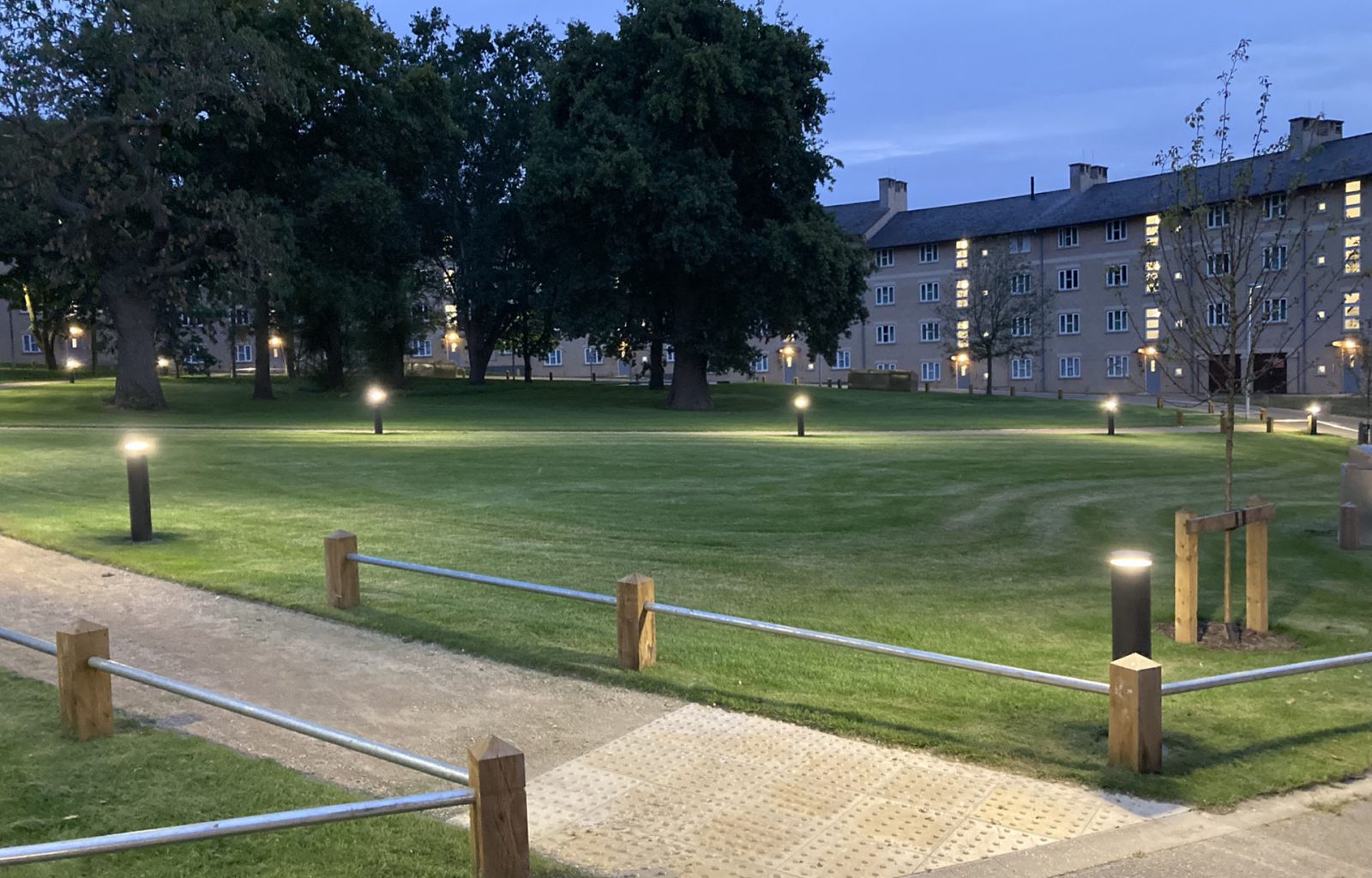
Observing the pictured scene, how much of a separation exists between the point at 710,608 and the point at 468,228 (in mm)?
52382

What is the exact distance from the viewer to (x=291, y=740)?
6.41m

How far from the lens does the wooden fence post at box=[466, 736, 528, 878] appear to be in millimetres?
4152

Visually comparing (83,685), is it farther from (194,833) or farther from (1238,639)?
(1238,639)

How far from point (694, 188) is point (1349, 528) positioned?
31.2 meters

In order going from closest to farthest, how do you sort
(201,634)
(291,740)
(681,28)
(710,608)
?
(291,740) < (201,634) < (710,608) < (681,28)

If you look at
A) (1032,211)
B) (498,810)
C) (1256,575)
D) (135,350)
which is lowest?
(1256,575)

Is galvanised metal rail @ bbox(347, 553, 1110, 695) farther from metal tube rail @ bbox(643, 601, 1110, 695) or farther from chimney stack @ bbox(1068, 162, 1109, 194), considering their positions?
chimney stack @ bbox(1068, 162, 1109, 194)

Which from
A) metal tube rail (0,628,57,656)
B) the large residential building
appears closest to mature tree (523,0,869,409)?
the large residential building

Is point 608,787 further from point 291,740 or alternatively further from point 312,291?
point 312,291

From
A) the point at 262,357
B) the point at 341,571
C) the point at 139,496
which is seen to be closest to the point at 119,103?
the point at 262,357

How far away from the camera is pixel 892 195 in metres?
83.4

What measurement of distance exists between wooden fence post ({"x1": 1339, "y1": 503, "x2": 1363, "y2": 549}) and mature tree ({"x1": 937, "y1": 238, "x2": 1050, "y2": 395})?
49.4m

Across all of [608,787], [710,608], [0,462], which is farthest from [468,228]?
[608,787]

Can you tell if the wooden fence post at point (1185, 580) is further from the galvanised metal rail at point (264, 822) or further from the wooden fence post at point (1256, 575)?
the galvanised metal rail at point (264, 822)
